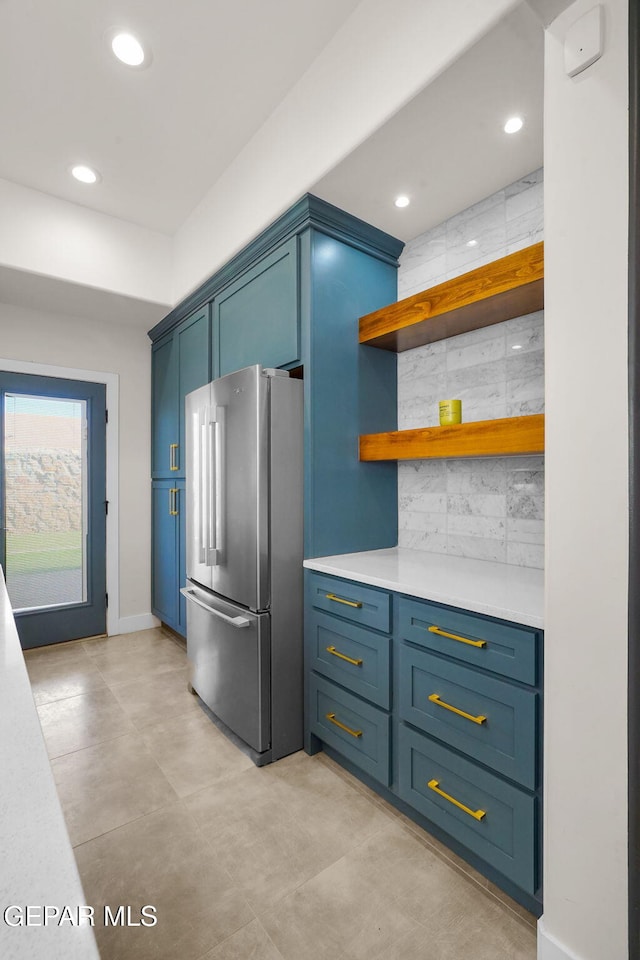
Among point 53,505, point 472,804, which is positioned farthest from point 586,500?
point 53,505

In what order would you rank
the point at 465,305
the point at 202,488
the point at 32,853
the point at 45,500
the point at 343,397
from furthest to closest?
the point at 45,500
the point at 202,488
the point at 343,397
the point at 465,305
the point at 32,853

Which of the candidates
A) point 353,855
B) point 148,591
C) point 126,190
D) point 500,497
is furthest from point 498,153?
point 148,591

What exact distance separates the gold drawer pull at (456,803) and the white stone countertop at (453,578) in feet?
2.03

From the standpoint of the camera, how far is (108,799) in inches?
74.9

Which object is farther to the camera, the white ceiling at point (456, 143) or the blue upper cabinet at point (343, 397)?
the blue upper cabinet at point (343, 397)

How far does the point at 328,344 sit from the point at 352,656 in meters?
1.39

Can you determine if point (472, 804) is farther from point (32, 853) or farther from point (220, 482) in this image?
point (220, 482)

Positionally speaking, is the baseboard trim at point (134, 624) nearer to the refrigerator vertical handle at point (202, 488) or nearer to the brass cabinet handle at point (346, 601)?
the refrigerator vertical handle at point (202, 488)

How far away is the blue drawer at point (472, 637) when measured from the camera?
1337mm

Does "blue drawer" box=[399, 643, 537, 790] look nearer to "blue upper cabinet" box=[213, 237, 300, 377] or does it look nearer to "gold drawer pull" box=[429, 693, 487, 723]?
"gold drawer pull" box=[429, 693, 487, 723]

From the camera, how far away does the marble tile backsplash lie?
1.99 meters

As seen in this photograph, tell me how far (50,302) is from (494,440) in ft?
10.6

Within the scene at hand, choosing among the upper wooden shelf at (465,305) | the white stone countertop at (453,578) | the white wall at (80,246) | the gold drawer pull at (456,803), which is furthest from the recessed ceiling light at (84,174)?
the gold drawer pull at (456,803)

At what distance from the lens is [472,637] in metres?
1.47
